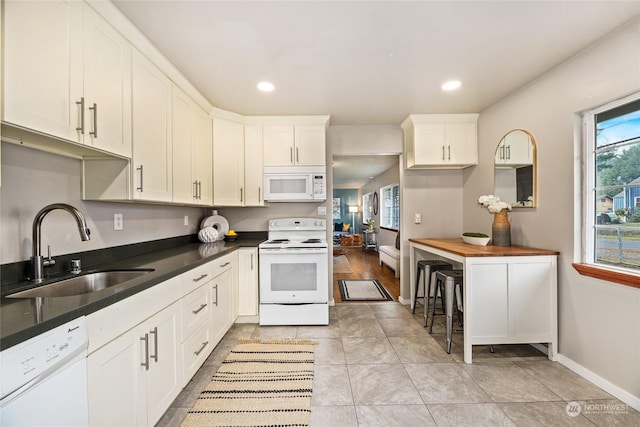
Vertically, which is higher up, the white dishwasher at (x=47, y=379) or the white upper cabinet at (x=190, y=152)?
the white upper cabinet at (x=190, y=152)

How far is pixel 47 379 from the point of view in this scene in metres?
0.85

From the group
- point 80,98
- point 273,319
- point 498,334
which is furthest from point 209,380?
point 498,334

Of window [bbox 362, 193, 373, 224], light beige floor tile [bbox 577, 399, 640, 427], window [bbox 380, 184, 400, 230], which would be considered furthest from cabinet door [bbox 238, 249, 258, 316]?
window [bbox 362, 193, 373, 224]

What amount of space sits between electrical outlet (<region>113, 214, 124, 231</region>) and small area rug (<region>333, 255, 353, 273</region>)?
13.6 ft

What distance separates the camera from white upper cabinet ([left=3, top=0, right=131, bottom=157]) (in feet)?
3.54

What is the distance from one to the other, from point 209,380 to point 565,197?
299 centimetres

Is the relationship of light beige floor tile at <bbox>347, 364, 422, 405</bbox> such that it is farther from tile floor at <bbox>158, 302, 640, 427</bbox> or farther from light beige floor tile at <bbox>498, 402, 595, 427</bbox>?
light beige floor tile at <bbox>498, 402, 595, 427</bbox>

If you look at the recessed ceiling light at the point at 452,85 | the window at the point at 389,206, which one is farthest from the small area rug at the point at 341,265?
the recessed ceiling light at the point at 452,85

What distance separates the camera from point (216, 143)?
3.12 metres

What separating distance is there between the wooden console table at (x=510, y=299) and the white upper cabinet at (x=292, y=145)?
193cm

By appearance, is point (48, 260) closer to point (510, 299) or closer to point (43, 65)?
point (43, 65)

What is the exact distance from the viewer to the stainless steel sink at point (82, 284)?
4.37 feet

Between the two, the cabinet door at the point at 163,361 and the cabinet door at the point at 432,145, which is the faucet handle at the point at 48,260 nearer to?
→ the cabinet door at the point at 163,361

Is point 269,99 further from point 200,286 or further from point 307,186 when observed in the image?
point 200,286
